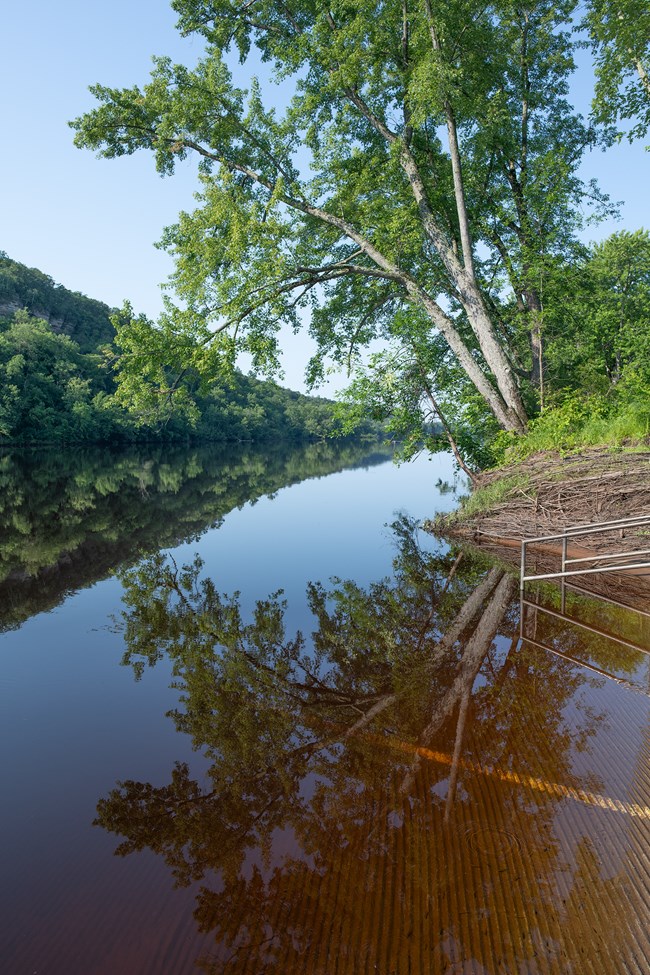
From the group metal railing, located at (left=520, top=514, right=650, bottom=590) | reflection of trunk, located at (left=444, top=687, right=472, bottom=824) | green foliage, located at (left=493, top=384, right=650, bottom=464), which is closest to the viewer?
reflection of trunk, located at (left=444, top=687, right=472, bottom=824)

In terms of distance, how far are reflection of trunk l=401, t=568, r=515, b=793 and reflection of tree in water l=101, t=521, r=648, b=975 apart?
3cm

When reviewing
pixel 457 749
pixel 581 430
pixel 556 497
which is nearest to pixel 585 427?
pixel 581 430

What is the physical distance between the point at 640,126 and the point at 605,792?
13433mm

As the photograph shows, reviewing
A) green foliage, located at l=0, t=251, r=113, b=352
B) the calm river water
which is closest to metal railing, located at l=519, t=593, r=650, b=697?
the calm river water

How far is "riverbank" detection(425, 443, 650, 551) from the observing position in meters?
8.02

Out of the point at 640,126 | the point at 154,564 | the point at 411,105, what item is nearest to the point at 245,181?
the point at 411,105

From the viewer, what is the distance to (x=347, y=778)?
120 inches

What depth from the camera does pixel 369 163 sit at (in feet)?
43.9

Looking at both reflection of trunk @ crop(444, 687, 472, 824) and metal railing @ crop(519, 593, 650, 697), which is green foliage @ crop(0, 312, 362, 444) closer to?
metal railing @ crop(519, 593, 650, 697)

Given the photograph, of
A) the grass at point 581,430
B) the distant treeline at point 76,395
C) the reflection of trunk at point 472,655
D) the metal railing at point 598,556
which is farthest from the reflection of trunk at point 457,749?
the distant treeline at point 76,395

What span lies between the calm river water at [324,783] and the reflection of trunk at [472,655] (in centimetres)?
2

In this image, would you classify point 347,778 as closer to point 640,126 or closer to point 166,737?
point 166,737

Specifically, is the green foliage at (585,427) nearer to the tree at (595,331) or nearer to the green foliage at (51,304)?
the tree at (595,331)

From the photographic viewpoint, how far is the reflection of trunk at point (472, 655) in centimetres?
351
